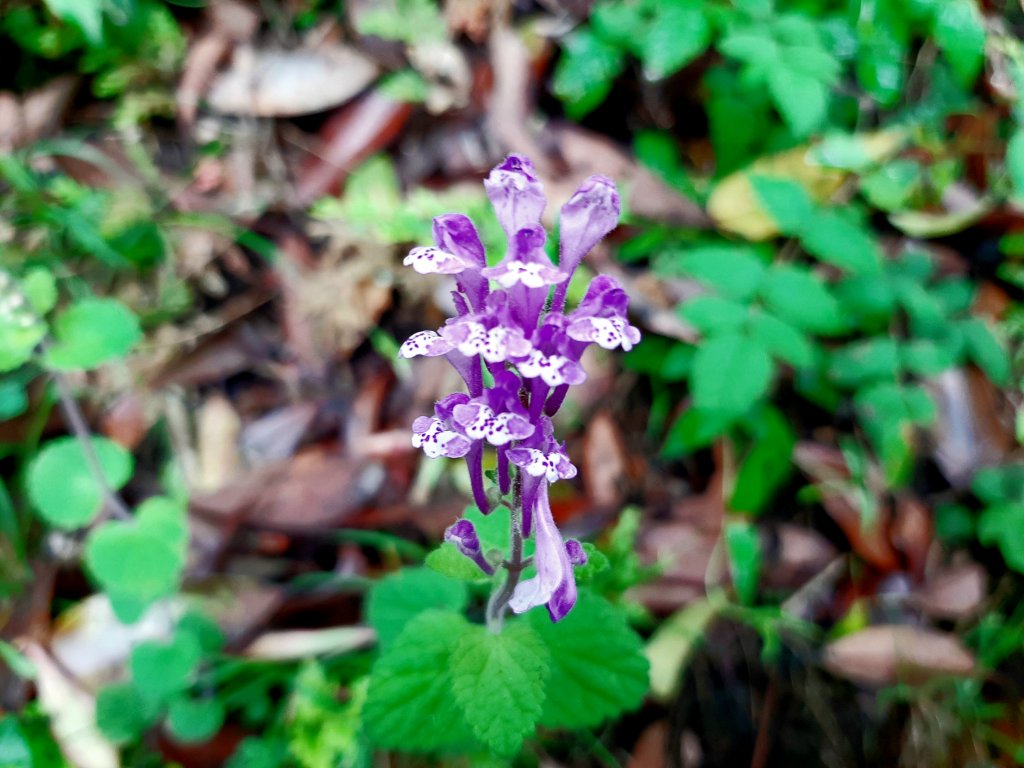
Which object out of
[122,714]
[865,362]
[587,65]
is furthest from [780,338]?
[122,714]

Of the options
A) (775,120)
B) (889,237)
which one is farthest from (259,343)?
(889,237)

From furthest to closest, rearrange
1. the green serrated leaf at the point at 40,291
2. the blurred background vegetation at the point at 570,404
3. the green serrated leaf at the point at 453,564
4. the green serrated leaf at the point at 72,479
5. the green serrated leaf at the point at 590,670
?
the blurred background vegetation at the point at 570,404, the green serrated leaf at the point at 72,479, the green serrated leaf at the point at 40,291, the green serrated leaf at the point at 590,670, the green serrated leaf at the point at 453,564

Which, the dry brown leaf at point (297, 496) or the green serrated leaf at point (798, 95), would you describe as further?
the dry brown leaf at point (297, 496)

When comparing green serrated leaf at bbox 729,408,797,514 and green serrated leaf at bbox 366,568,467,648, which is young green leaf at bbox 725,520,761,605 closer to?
green serrated leaf at bbox 729,408,797,514

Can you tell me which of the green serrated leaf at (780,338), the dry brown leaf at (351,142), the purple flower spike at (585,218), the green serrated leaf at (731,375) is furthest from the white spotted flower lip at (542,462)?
the dry brown leaf at (351,142)

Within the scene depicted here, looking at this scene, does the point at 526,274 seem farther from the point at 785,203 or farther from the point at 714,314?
the point at 785,203

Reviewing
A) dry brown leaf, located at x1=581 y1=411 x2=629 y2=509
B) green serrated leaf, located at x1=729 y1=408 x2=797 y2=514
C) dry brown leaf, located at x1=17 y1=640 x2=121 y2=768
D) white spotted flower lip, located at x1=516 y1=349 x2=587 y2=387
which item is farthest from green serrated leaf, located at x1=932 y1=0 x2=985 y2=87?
dry brown leaf, located at x1=17 y1=640 x2=121 y2=768

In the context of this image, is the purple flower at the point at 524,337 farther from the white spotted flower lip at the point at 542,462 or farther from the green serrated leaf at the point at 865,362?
the green serrated leaf at the point at 865,362
